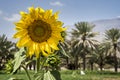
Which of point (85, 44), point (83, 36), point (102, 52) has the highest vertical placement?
point (83, 36)

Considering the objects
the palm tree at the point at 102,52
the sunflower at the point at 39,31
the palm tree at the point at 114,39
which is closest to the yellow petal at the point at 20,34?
the sunflower at the point at 39,31

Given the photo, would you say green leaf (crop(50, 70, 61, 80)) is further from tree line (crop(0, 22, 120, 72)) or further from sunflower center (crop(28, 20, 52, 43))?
tree line (crop(0, 22, 120, 72))

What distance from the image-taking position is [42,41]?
6.90ft

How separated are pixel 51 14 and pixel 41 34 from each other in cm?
15

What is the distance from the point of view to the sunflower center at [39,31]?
82.2 inches

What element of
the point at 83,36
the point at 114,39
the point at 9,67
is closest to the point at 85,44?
the point at 83,36

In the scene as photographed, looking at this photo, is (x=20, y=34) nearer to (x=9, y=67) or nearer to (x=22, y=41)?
(x=22, y=41)

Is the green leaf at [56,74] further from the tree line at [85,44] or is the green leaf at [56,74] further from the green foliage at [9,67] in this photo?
the tree line at [85,44]

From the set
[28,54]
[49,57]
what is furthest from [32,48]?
[49,57]

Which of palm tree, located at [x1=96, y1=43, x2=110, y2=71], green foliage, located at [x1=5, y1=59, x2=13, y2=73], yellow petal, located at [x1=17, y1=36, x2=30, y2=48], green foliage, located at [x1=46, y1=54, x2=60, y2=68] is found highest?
yellow petal, located at [x1=17, y1=36, x2=30, y2=48]

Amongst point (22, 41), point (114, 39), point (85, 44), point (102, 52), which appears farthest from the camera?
point (102, 52)

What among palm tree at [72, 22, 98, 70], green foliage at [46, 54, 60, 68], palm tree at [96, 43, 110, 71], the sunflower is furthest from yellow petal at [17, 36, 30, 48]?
palm tree at [96, 43, 110, 71]

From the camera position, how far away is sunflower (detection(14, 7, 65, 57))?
2.01 metres

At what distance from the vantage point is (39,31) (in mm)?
2082
